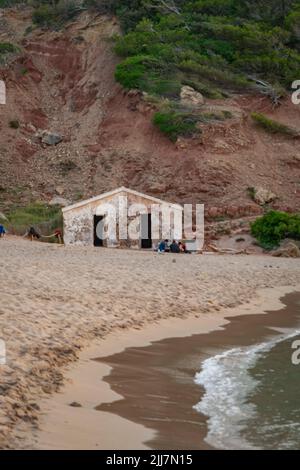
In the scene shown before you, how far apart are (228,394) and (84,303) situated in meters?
5.03

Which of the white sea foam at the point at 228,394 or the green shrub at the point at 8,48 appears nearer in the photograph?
the white sea foam at the point at 228,394

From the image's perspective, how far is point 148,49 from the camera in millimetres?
48656

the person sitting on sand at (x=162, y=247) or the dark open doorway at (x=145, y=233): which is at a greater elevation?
the dark open doorway at (x=145, y=233)

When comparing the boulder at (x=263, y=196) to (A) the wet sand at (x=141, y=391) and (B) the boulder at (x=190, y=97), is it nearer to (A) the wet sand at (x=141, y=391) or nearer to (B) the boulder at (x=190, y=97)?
(B) the boulder at (x=190, y=97)

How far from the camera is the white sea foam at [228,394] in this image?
22.5ft

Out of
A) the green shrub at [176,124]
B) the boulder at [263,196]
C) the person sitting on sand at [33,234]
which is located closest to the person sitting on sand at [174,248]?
the person sitting on sand at [33,234]

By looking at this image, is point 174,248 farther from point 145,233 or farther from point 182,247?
point 145,233

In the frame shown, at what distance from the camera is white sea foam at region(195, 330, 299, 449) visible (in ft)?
22.5

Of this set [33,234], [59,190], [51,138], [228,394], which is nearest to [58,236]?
[33,234]

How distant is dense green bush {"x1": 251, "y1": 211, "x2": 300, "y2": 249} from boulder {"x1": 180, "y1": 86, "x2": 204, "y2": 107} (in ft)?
42.4

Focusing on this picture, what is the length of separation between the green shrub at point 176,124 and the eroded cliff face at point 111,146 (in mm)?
551

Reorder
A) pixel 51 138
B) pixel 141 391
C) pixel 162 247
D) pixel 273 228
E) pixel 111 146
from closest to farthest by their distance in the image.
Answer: pixel 141 391, pixel 162 247, pixel 273 228, pixel 111 146, pixel 51 138

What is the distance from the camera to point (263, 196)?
129 ft

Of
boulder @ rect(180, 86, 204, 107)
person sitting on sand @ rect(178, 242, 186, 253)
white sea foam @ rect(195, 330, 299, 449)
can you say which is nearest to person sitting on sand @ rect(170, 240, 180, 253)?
person sitting on sand @ rect(178, 242, 186, 253)
